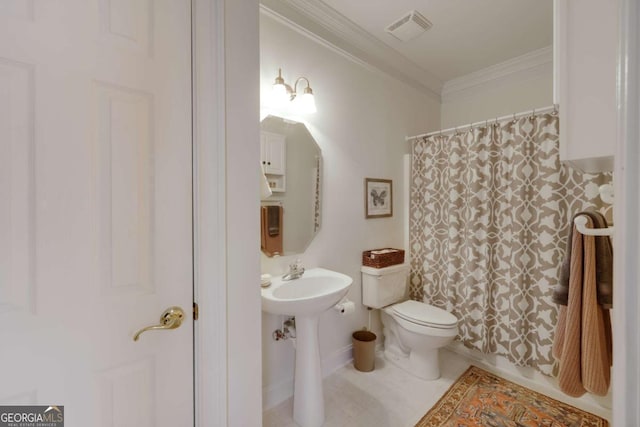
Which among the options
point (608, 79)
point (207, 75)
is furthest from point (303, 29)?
point (608, 79)

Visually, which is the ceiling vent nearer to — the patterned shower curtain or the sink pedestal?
the patterned shower curtain

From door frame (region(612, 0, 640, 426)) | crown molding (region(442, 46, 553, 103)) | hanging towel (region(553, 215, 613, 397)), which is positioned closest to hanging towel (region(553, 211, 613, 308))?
hanging towel (region(553, 215, 613, 397))

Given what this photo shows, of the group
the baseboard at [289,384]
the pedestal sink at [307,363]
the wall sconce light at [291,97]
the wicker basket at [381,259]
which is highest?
the wall sconce light at [291,97]

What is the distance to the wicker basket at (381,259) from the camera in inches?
86.2

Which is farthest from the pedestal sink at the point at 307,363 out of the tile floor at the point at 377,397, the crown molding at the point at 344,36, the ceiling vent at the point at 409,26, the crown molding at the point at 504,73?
the crown molding at the point at 504,73

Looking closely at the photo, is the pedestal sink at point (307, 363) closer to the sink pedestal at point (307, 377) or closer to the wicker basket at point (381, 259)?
the sink pedestal at point (307, 377)

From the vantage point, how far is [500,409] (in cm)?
168

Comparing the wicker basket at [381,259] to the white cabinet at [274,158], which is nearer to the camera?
the white cabinet at [274,158]

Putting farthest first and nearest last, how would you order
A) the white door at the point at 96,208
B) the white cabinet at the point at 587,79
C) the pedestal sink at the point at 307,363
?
the pedestal sink at the point at 307,363 < the white door at the point at 96,208 < the white cabinet at the point at 587,79

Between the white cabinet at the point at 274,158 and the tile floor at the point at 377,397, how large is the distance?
4.53 ft

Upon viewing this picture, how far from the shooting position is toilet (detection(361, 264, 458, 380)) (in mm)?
1902

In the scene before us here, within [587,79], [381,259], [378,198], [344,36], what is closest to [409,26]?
[344,36]

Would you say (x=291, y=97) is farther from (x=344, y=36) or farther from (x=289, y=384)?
(x=289, y=384)

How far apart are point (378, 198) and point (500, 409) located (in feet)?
5.27
